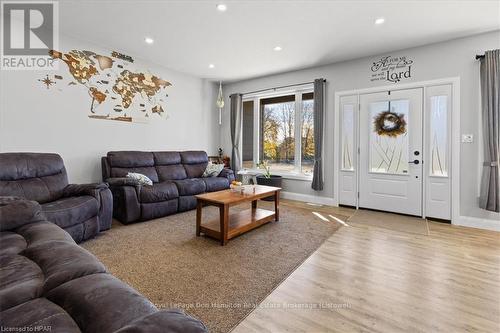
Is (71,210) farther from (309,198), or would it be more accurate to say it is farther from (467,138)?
(467,138)

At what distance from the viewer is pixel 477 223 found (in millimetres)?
3447

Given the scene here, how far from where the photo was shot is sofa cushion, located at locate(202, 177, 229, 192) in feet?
14.5

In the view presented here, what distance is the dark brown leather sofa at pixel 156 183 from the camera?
346 centimetres

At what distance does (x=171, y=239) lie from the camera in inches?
115

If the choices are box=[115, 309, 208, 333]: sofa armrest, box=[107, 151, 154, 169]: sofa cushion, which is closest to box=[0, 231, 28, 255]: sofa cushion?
box=[115, 309, 208, 333]: sofa armrest

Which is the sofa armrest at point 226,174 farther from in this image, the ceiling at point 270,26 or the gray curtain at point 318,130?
the ceiling at point 270,26

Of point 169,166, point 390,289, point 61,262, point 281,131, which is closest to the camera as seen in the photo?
point 61,262

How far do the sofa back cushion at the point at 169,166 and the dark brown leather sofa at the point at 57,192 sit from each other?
4.57 ft

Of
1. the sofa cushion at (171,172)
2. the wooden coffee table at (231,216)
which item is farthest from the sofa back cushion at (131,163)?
the wooden coffee table at (231,216)

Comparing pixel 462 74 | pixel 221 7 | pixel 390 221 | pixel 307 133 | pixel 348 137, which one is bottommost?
pixel 390 221

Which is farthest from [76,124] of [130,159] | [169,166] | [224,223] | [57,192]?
[224,223]

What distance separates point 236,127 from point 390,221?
3.75 metres

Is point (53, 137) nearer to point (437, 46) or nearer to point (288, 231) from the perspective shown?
point (288, 231)

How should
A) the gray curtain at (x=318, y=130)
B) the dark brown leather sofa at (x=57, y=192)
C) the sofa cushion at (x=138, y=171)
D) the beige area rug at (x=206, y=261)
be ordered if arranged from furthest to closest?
the gray curtain at (x=318, y=130), the sofa cushion at (x=138, y=171), the dark brown leather sofa at (x=57, y=192), the beige area rug at (x=206, y=261)
